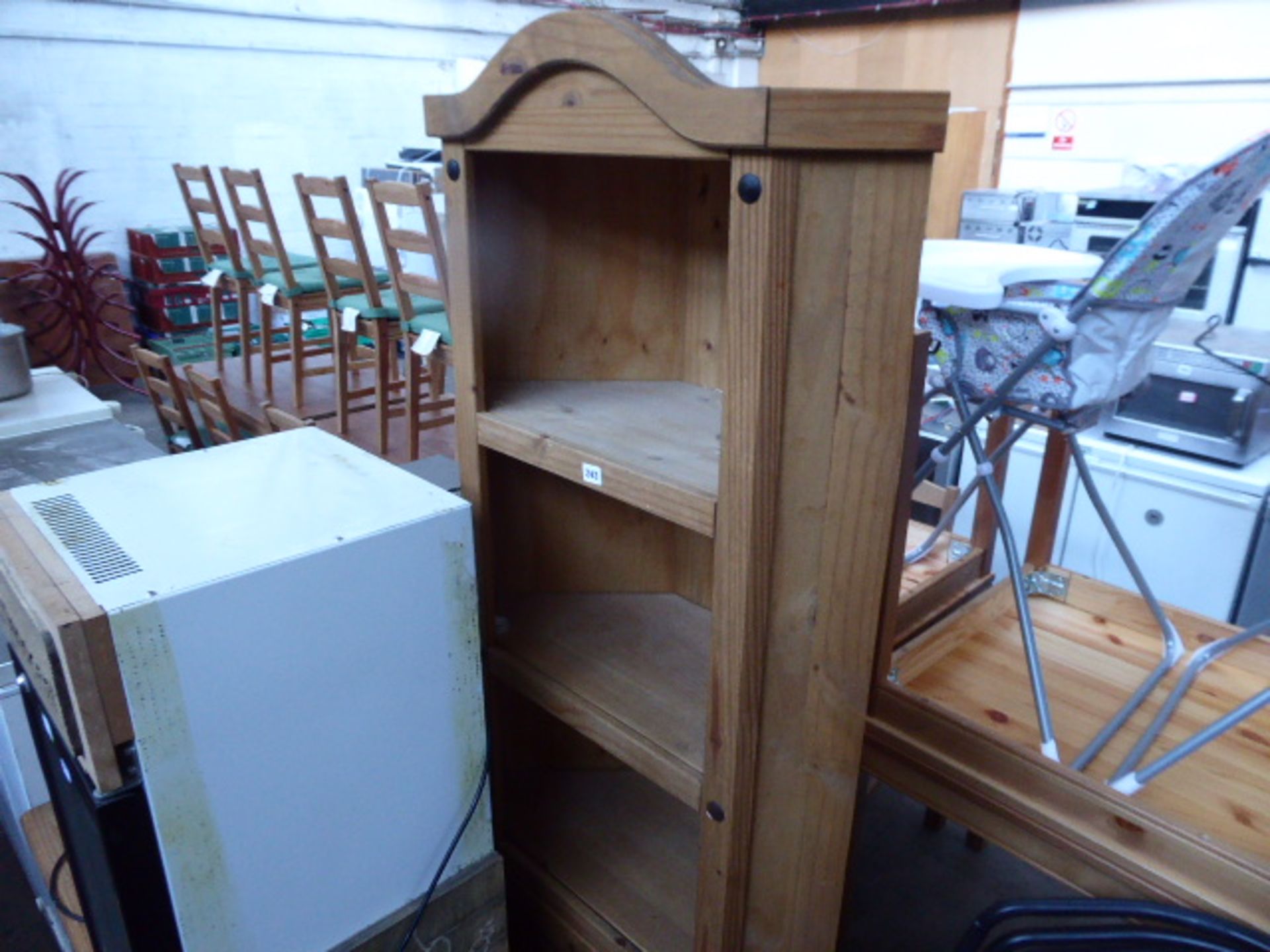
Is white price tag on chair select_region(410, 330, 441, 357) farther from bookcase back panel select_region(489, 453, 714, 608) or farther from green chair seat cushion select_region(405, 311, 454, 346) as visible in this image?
bookcase back panel select_region(489, 453, 714, 608)

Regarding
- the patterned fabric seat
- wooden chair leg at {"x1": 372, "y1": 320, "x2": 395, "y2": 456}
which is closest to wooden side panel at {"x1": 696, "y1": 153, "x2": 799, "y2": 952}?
the patterned fabric seat

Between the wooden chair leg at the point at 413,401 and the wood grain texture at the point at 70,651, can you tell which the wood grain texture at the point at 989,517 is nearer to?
the wood grain texture at the point at 70,651

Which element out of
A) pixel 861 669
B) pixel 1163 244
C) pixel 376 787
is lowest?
pixel 376 787

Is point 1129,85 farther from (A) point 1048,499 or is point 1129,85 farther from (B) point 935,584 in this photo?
(B) point 935,584

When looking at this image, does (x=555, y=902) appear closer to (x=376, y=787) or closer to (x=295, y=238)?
(x=376, y=787)

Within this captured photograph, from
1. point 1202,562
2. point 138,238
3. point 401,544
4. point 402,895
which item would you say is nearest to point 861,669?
point 401,544

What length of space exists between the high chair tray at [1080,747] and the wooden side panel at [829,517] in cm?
24

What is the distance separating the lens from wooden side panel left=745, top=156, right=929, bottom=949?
65cm

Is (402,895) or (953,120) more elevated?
(953,120)

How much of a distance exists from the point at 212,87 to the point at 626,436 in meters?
4.87

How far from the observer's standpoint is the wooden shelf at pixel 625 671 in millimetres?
957

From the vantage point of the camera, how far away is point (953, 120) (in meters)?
5.53

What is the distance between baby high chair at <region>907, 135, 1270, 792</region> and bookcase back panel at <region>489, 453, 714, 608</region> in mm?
400

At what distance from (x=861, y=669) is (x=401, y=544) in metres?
0.47
